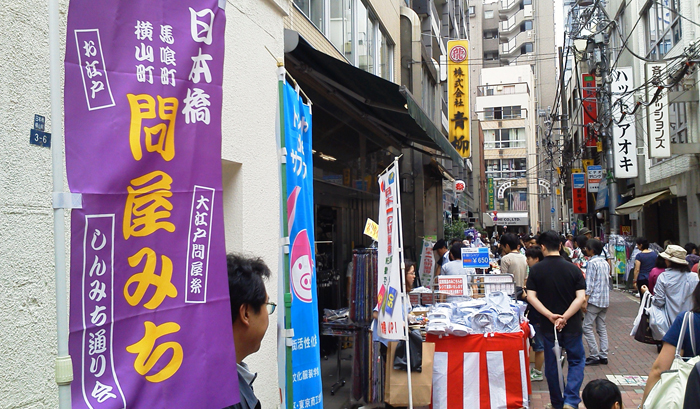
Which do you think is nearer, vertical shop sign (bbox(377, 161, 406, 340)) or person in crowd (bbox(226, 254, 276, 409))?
person in crowd (bbox(226, 254, 276, 409))

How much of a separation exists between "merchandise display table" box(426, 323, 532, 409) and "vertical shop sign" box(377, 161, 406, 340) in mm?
933

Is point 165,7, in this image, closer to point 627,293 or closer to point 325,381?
point 325,381

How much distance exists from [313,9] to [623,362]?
8.38 metres

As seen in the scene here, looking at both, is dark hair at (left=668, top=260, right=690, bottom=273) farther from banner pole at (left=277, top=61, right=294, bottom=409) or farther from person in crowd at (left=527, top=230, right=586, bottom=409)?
banner pole at (left=277, top=61, right=294, bottom=409)

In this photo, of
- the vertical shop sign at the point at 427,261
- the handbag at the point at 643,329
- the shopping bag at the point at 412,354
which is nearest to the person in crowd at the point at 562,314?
the handbag at the point at 643,329

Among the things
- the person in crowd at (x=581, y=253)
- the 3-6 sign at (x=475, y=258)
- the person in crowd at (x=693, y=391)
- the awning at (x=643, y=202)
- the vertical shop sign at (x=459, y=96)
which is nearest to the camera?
the person in crowd at (x=693, y=391)

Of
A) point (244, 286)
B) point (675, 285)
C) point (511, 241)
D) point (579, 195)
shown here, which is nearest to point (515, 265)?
point (511, 241)

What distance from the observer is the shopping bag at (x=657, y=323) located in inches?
309

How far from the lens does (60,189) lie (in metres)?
2.00

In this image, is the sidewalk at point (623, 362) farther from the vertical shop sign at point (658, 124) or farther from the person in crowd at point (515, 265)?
the vertical shop sign at point (658, 124)

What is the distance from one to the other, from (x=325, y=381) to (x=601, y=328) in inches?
186

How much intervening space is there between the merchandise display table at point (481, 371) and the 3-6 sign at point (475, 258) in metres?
3.71

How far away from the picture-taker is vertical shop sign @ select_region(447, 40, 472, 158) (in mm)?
24375

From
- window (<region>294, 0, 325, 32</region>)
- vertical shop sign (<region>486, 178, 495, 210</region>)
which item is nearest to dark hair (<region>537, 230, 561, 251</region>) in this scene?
window (<region>294, 0, 325, 32</region>)
